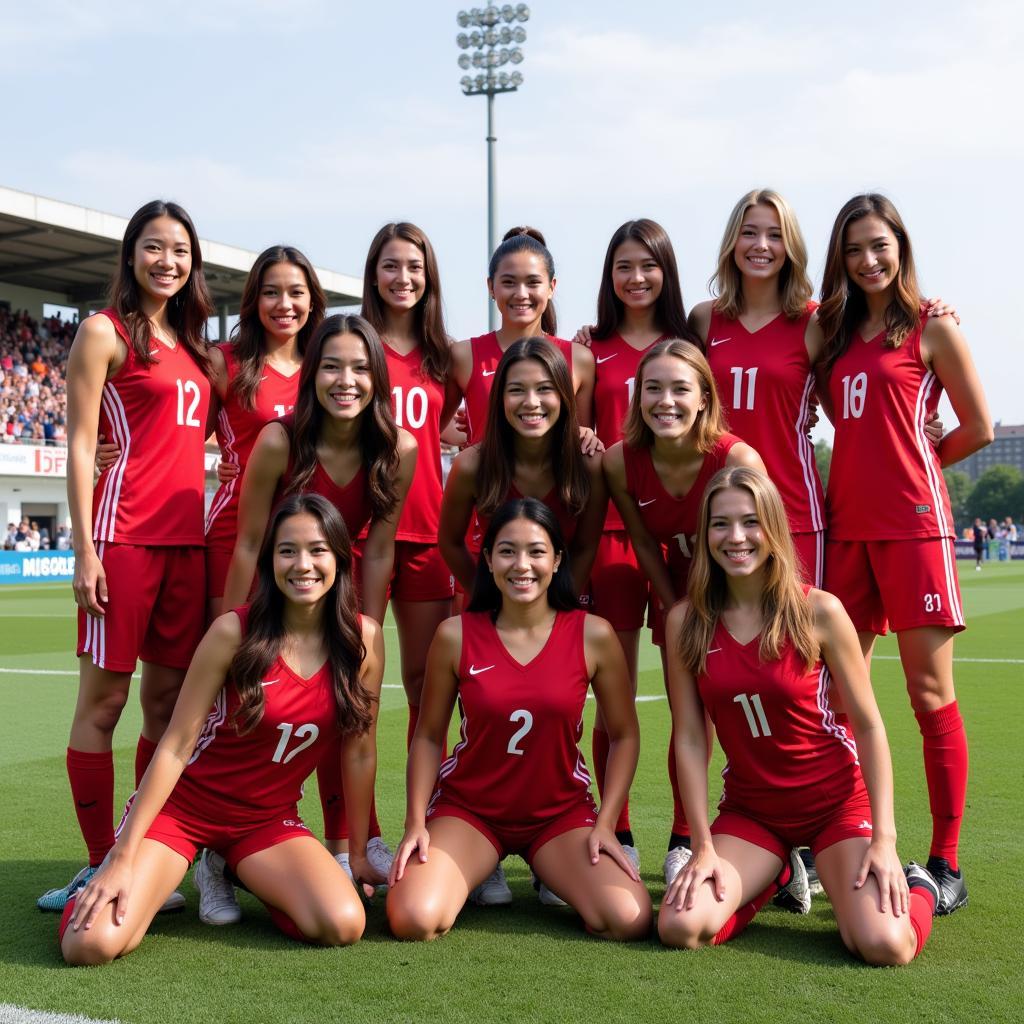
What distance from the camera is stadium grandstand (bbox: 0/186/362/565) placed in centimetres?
2895

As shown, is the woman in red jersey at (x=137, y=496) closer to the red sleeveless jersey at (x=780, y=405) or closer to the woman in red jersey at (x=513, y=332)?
the woman in red jersey at (x=513, y=332)

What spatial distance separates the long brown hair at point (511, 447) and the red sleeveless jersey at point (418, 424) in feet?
1.50

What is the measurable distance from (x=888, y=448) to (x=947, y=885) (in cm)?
137

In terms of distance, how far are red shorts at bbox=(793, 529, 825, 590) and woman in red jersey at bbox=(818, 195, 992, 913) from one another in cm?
4

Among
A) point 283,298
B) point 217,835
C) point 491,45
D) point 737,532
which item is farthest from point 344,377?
point 491,45

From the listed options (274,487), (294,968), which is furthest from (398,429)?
(294,968)

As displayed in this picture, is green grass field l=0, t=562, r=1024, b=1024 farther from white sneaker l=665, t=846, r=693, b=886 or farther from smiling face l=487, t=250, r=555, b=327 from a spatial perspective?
smiling face l=487, t=250, r=555, b=327

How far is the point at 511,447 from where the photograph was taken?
402cm

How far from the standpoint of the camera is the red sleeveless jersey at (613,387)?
4.32 meters

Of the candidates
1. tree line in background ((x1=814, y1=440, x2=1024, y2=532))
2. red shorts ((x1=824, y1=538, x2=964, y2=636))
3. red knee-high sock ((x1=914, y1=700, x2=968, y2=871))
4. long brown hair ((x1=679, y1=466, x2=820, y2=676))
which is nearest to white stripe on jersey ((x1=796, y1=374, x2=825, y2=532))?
red shorts ((x1=824, y1=538, x2=964, y2=636))

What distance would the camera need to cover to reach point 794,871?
12.2ft

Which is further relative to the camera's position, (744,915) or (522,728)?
(522,728)

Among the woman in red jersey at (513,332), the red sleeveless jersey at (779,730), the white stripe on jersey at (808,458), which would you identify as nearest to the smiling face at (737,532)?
Result: the red sleeveless jersey at (779,730)

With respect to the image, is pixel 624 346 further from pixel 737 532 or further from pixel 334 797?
pixel 334 797
